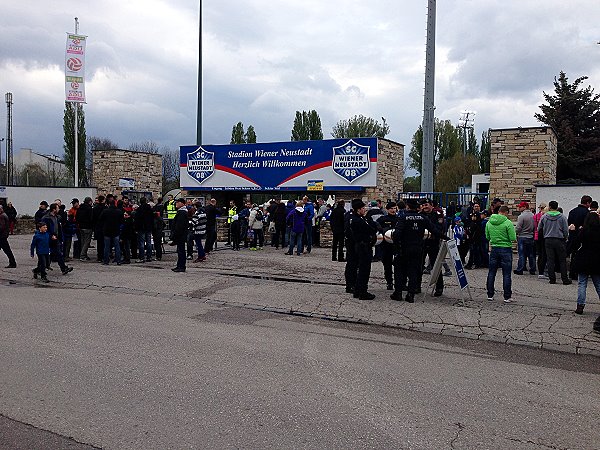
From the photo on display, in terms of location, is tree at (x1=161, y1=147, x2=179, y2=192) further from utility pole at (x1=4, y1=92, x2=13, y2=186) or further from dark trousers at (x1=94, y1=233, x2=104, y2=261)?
dark trousers at (x1=94, y1=233, x2=104, y2=261)

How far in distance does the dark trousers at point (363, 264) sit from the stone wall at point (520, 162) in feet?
34.9

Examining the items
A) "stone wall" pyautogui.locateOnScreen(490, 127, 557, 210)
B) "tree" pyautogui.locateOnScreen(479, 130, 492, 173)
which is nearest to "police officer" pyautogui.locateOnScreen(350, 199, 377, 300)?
"stone wall" pyautogui.locateOnScreen(490, 127, 557, 210)

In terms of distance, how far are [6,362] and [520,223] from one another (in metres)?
11.6

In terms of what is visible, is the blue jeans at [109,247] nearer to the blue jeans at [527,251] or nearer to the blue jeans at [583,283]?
the blue jeans at [527,251]

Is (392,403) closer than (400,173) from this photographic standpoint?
Yes

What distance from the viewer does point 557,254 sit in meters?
12.2

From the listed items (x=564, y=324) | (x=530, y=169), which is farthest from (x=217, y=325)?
(x=530, y=169)

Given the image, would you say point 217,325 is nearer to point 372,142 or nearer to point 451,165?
point 372,142

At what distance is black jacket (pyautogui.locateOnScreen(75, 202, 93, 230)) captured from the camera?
15.8m

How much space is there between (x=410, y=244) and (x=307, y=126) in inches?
1676

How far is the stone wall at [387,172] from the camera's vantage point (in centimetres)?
2279

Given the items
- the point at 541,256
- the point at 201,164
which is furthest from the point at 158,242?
the point at 201,164

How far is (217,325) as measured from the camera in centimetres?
836

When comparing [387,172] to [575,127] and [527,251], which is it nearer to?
[527,251]
